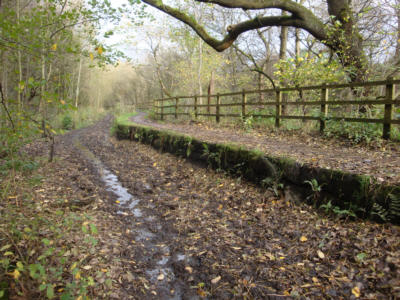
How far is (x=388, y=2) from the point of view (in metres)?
7.18

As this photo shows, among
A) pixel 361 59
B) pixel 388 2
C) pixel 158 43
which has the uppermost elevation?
pixel 158 43

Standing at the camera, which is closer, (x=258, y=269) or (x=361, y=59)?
(x=258, y=269)

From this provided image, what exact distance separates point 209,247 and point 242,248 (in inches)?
18.3

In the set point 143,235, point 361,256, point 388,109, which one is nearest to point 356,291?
point 361,256

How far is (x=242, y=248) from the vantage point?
361cm

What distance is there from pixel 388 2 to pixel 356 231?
714 cm

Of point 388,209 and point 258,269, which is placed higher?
point 388,209

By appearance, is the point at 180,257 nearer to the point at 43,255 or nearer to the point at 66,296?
the point at 66,296

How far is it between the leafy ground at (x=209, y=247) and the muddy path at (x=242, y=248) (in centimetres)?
1

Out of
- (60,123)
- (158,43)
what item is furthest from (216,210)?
(158,43)

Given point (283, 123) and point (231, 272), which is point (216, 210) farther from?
point (283, 123)

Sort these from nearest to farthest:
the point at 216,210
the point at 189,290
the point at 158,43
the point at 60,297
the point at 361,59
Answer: the point at 60,297, the point at 189,290, the point at 216,210, the point at 361,59, the point at 158,43

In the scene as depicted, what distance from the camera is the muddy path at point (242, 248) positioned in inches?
110

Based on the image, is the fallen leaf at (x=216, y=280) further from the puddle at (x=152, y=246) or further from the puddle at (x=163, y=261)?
the puddle at (x=163, y=261)
